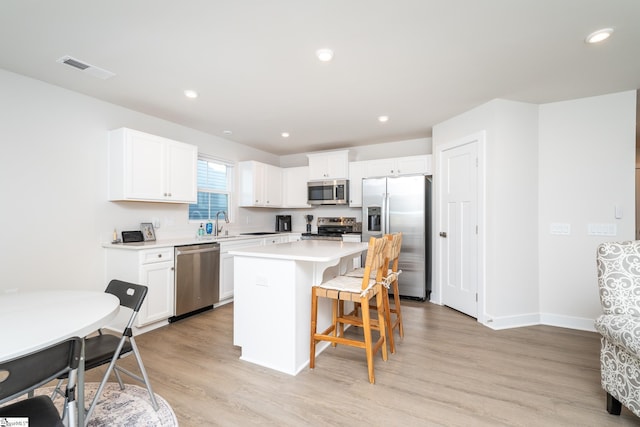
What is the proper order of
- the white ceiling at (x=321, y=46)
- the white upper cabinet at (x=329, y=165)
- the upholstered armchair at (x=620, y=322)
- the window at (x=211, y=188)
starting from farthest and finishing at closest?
1. the white upper cabinet at (x=329, y=165)
2. the window at (x=211, y=188)
3. the white ceiling at (x=321, y=46)
4. the upholstered armchair at (x=620, y=322)

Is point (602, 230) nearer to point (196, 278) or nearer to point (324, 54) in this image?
point (324, 54)

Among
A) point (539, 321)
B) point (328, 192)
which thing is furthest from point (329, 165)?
point (539, 321)

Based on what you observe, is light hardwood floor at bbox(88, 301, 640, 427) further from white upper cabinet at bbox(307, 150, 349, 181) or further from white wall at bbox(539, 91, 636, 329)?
white upper cabinet at bbox(307, 150, 349, 181)

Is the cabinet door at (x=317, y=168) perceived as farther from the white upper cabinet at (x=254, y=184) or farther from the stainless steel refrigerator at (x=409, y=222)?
the stainless steel refrigerator at (x=409, y=222)

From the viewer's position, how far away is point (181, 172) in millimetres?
3803

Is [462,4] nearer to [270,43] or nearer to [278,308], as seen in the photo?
[270,43]

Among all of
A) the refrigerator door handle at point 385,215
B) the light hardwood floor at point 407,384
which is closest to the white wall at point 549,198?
the light hardwood floor at point 407,384

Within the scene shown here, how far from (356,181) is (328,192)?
0.53m

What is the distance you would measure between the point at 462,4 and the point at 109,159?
3.60m

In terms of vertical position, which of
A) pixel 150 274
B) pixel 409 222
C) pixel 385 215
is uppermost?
pixel 385 215

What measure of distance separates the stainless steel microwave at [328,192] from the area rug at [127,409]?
373cm

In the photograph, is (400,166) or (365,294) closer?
(365,294)

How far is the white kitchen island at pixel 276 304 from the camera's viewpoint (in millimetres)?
2277

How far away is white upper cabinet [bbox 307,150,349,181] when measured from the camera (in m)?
5.17
